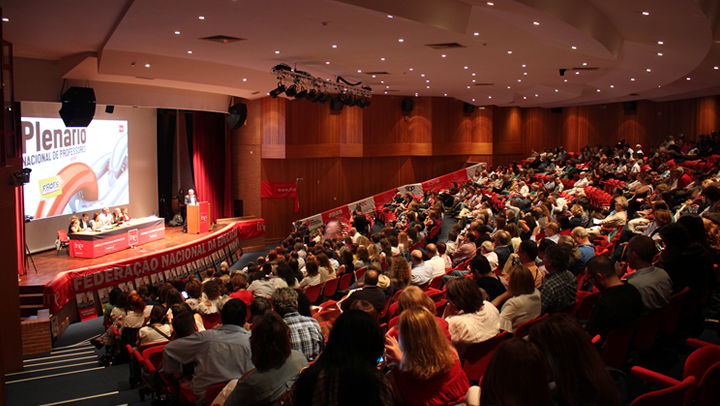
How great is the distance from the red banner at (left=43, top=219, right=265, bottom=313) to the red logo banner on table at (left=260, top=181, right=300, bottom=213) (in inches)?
77.7

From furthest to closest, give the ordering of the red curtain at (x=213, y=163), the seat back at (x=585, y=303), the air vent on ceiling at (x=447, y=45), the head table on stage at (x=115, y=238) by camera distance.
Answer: the red curtain at (x=213, y=163), the head table on stage at (x=115, y=238), the air vent on ceiling at (x=447, y=45), the seat back at (x=585, y=303)

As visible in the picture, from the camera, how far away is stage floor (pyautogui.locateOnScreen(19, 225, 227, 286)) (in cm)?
925

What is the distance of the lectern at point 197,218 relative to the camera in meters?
13.8

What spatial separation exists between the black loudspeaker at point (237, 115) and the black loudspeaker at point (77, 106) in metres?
4.42

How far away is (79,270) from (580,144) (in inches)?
796

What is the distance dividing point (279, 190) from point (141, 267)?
6.49 meters

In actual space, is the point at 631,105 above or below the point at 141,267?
above

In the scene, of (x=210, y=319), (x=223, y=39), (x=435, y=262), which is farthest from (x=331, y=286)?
(x=223, y=39)

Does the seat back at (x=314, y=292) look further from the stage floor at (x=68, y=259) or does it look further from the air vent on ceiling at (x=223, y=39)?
the stage floor at (x=68, y=259)

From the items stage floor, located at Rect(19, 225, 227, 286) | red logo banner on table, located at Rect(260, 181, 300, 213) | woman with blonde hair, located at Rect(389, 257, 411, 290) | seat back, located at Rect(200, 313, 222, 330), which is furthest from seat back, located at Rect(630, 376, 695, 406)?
red logo banner on table, located at Rect(260, 181, 300, 213)

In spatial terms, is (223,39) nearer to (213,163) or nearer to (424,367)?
(424,367)

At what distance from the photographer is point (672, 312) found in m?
3.72

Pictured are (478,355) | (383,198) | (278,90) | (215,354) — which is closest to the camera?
(215,354)

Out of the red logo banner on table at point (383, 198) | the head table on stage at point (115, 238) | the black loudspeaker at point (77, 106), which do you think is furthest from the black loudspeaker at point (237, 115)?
the red logo banner on table at point (383, 198)
